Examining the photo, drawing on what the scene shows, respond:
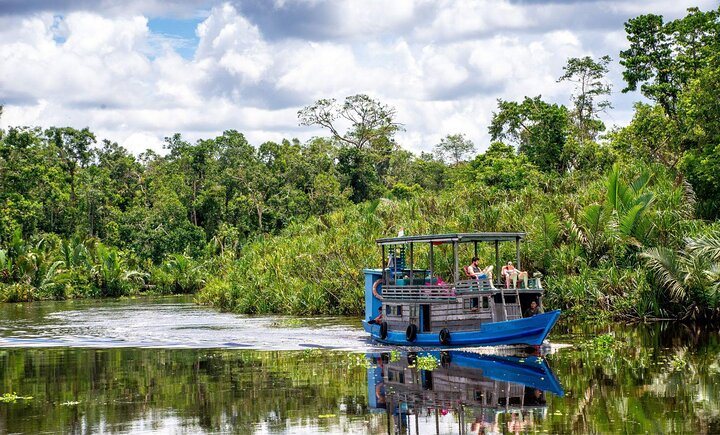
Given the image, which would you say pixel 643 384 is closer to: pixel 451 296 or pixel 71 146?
pixel 451 296

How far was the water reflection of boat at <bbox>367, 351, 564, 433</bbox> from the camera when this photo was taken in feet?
49.2

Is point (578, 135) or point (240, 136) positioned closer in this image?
point (578, 135)

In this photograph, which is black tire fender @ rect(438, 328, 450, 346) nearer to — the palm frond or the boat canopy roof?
the boat canopy roof

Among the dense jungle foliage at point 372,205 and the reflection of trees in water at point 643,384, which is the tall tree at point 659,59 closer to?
the dense jungle foliage at point 372,205

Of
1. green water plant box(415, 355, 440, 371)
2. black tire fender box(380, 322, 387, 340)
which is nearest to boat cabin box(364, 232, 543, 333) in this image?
black tire fender box(380, 322, 387, 340)

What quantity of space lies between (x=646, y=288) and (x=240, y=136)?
50.4 metres

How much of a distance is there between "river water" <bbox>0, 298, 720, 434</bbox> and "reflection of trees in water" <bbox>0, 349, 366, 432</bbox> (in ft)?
0.13

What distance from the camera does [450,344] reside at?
25250mm

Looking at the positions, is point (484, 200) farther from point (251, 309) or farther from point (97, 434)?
point (97, 434)

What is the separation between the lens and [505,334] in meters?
23.9

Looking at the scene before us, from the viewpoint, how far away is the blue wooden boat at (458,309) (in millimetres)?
23938

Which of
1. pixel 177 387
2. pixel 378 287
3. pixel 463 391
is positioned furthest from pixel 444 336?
pixel 177 387

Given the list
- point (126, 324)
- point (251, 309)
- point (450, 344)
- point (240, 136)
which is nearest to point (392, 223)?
point (251, 309)

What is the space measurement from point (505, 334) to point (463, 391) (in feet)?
20.3
